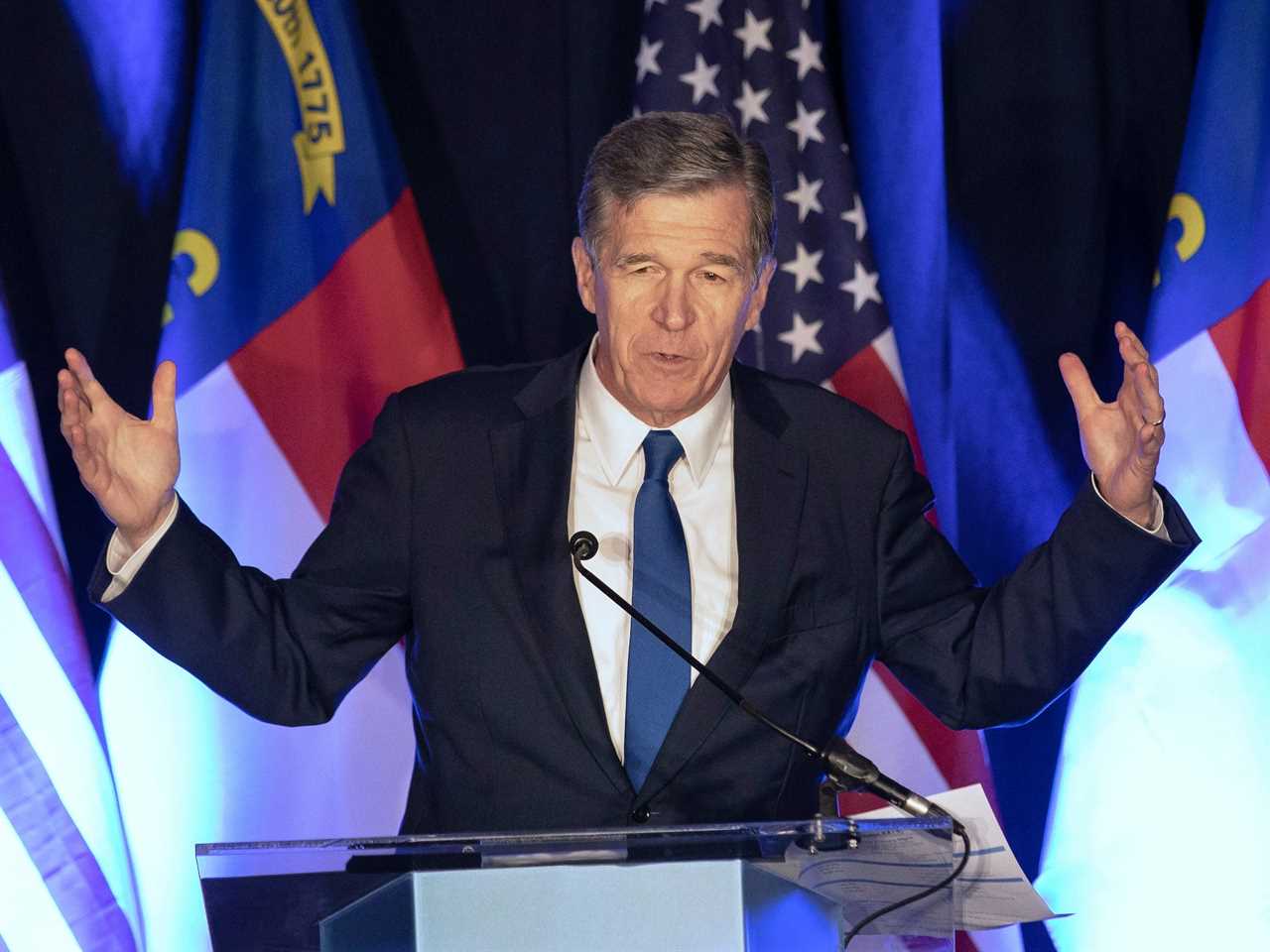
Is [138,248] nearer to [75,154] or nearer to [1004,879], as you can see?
[75,154]

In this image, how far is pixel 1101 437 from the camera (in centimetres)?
195

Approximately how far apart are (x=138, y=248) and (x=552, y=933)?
1.96m

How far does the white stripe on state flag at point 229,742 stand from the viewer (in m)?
2.89

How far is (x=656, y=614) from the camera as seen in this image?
2.04 metres

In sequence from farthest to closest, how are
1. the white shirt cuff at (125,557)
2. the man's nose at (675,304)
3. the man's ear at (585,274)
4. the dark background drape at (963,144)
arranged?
the dark background drape at (963,144) < the man's ear at (585,274) < the man's nose at (675,304) < the white shirt cuff at (125,557)

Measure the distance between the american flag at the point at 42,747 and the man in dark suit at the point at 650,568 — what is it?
2.85ft

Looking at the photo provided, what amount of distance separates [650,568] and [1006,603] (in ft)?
1.59

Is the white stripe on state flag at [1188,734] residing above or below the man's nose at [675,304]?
below

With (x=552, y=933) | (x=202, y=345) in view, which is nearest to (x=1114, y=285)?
(x=202, y=345)

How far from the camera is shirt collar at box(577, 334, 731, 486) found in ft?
7.11

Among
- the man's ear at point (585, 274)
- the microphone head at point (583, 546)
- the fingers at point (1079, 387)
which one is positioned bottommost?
the microphone head at point (583, 546)

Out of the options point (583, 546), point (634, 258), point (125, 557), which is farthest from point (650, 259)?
point (125, 557)

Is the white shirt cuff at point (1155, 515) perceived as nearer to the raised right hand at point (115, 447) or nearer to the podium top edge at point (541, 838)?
the podium top edge at point (541, 838)

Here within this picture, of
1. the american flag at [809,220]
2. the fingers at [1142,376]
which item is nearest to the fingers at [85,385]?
the fingers at [1142,376]
